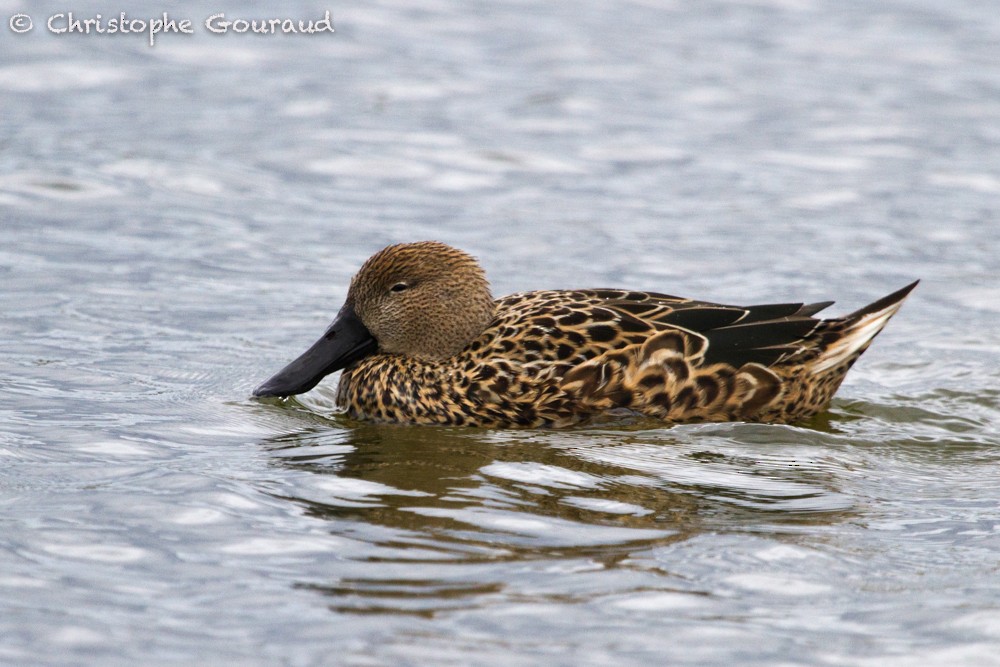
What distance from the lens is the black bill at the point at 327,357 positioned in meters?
9.13

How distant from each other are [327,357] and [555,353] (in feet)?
4.56

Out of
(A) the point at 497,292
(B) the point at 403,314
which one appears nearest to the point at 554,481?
(B) the point at 403,314

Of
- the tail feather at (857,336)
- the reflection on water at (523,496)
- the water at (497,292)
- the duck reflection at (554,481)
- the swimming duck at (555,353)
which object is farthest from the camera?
the tail feather at (857,336)

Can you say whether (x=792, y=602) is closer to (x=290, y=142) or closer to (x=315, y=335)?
(x=315, y=335)

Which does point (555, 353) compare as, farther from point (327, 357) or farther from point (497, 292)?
point (497, 292)

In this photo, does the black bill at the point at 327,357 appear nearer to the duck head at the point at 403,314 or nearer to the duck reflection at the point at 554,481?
the duck head at the point at 403,314

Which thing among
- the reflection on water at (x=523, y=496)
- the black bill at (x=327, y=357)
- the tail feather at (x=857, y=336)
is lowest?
the reflection on water at (x=523, y=496)

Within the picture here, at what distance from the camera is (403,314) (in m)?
9.30

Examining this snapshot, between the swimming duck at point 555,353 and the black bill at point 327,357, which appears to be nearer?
the swimming duck at point 555,353

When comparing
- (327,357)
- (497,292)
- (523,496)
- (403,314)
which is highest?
(403,314)

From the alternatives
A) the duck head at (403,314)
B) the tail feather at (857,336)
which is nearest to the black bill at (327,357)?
the duck head at (403,314)

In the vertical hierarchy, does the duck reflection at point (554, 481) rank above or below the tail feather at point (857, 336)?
below

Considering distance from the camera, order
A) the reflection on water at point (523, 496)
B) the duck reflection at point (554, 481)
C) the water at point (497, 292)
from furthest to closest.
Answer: the duck reflection at point (554, 481)
the reflection on water at point (523, 496)
the water at point (497, 292)

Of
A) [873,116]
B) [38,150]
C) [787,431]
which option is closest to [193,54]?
[38,150]
